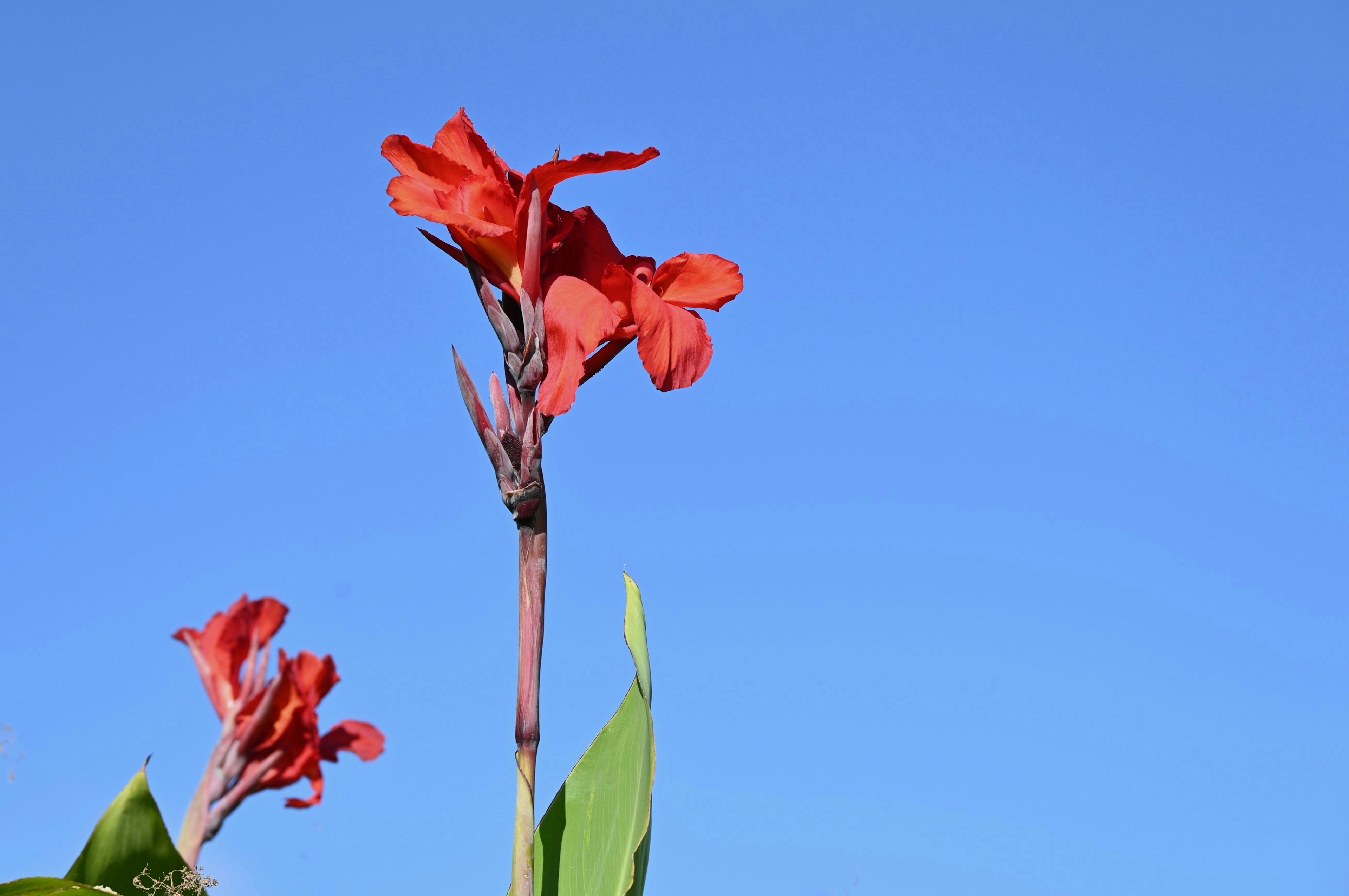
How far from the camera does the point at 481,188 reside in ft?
3.93

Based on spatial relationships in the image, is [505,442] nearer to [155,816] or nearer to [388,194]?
[388,194]

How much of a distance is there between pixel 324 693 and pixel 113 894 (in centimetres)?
196

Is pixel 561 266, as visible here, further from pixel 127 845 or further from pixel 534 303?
pixel 127 845

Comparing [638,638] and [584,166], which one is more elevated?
[584,166]

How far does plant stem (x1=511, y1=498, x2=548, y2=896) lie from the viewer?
99 cm

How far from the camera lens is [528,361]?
3.68 ft

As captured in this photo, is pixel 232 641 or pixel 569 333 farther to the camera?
pixel 232 641

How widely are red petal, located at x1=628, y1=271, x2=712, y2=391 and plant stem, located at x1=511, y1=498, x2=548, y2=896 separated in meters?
0.18

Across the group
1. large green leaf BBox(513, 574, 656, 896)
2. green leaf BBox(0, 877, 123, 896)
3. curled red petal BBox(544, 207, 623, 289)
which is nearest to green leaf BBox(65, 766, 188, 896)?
green leaf BBox(0, 877, 123, 896)

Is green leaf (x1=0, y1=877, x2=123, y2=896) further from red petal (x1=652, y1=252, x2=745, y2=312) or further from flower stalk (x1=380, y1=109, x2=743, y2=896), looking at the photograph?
red petal (x1=652, y1=252, x2=745, y2=312)

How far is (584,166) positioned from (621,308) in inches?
6.4

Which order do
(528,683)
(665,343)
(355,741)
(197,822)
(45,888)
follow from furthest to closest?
(355,741) < (197,822) < (665,343) < (528,683) < (45,888)

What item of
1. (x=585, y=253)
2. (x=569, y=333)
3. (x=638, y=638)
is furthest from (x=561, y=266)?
(x=638, y=638)

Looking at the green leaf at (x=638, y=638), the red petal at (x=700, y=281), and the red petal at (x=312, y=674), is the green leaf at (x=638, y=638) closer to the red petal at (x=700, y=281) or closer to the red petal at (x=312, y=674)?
the red petal at (x=700, y=281)
